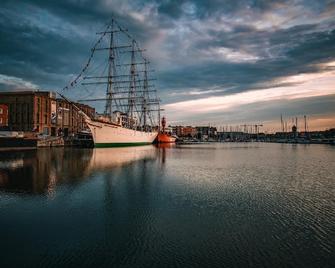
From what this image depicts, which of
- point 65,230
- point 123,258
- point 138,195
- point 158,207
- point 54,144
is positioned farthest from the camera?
point 54,144

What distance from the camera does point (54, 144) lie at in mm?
87438

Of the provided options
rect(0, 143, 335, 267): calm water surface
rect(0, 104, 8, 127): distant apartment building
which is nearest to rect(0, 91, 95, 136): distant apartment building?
rect(0, 104, 8, 127): distant apartment building

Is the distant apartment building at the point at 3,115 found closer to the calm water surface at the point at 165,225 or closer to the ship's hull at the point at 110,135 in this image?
the ship's hull at the point at 110,135

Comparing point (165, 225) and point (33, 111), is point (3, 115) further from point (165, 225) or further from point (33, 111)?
point (165, 225)

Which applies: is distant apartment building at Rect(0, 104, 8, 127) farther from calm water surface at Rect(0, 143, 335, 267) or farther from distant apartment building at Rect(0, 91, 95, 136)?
calm water surface at Rect(0, 143, 335, 267)

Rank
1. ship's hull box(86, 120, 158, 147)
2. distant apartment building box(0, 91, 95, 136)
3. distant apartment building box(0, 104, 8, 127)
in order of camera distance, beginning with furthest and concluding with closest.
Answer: distant apartment building box(0, 91, 95, 136), distant apartment building box(0, 104, 8, 127), ship's hull box(86, 120, 158, 147)

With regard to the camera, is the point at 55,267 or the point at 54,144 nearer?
the point at 55,267

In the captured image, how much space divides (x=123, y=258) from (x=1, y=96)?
370 ft

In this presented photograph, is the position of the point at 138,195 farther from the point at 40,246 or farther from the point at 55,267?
the point at 55,267

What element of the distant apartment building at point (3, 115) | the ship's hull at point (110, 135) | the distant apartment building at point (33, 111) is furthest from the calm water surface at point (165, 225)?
the distant apartment building at point (33, 111)

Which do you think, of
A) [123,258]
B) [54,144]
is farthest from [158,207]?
[54,144]

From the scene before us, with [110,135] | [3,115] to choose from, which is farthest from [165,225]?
[3,115]

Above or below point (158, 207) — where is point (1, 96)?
above

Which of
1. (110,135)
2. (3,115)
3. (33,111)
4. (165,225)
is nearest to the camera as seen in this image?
(165,225)
